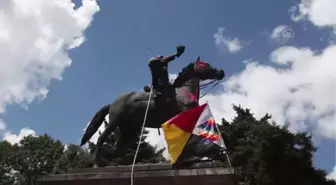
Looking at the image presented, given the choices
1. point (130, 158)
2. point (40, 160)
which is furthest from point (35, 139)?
point (130, 158)

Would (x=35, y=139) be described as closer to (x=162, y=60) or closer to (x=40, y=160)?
(x=40, y=160)

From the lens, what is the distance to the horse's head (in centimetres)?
1342

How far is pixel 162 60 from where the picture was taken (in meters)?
13.2

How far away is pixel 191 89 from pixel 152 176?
3028mm

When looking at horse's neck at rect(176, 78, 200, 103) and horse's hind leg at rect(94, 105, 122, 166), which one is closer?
horse's hind leg at rect(94, 105, 122, 166)

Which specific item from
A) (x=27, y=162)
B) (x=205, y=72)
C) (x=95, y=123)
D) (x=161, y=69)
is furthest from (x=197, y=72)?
(x=27, y=162)

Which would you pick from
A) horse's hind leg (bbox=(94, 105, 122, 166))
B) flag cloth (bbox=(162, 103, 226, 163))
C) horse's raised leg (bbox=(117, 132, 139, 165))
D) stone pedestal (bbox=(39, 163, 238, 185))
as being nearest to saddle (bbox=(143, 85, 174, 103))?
flag cloth (bbox=(162, 103, 226, 163))

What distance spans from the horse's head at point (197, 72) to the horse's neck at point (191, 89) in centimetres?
12

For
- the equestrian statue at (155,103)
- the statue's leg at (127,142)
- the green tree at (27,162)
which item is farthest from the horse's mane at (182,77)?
the green tree at (27,162)

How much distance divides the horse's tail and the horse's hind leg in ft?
1.71

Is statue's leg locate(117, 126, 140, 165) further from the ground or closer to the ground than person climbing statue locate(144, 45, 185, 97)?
closer to the ground

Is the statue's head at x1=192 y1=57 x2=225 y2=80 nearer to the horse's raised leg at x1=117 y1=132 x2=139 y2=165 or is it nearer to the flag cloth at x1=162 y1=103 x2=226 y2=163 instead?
the flag cloth at x1=162 y1=103 x2=226 y2=163

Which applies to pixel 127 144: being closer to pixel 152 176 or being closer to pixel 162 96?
pixel 162 96

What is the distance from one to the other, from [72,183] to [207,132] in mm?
3582
